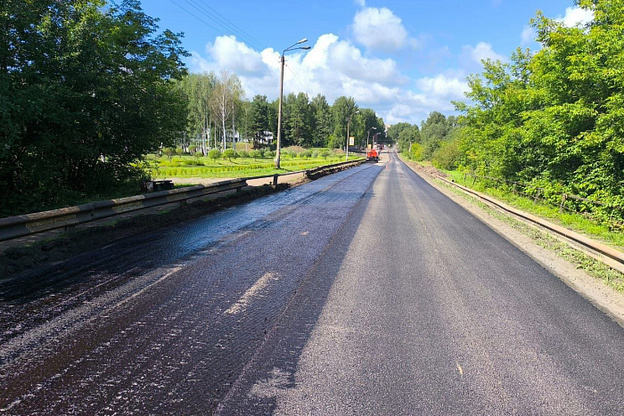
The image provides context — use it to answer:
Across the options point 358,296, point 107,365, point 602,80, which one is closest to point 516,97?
point 602,80

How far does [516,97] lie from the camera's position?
18.9 m

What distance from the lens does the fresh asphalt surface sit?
8.51ft

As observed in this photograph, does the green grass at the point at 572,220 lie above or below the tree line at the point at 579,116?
below

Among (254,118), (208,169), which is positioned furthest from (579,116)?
(254,118)

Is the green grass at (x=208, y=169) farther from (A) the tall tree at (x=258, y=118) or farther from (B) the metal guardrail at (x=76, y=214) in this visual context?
(A) the tall tree at (x=258, y=118)

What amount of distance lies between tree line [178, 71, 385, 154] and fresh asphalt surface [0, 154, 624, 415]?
54423 mm

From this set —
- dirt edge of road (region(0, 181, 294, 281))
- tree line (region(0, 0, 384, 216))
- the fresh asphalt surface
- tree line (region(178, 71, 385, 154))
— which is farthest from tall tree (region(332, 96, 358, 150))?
the fresh asphalt surface

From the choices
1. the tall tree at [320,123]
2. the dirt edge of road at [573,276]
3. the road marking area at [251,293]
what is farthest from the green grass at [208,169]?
the tall tree at [320,123]

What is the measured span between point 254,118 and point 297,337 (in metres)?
107

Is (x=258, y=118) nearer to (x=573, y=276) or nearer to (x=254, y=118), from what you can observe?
(x=254, y=118)

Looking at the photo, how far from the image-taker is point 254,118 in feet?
345

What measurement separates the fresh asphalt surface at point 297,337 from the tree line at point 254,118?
54.4m

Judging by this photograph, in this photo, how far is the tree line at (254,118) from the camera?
242 ft

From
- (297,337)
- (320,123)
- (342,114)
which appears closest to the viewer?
(297,337)
